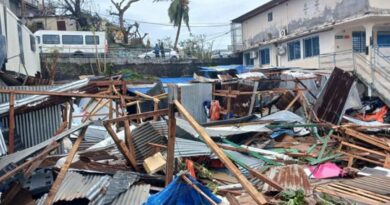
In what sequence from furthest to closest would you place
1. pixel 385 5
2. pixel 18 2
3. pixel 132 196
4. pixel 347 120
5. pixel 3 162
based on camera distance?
pixel 18 2, pixel 385 5, pixel 347 120, pixel 132 196, pixel 3 162

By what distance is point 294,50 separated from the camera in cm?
2567

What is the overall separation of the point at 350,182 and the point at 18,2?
104ft

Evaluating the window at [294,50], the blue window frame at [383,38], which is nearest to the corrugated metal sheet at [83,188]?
the blue window frame at [383,38]

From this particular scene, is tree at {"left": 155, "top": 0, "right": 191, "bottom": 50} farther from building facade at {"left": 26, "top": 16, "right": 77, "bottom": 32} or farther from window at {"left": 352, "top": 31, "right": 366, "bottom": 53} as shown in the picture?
window at {"left": 352, "top": 31, "right": 366, "bottom": 53}

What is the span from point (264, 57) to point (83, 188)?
996 inches

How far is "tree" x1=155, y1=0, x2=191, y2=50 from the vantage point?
36.2 m

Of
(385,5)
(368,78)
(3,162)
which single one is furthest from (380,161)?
(385,5)

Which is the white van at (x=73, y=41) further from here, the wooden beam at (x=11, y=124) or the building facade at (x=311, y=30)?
the wooden beam at (x=11, y=124)

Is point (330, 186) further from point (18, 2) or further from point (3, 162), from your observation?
point (18, 2)

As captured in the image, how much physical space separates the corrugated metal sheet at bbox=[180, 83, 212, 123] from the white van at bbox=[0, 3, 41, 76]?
598 centimetres

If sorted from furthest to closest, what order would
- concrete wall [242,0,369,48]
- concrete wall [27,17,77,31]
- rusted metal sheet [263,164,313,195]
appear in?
concrete wall [27,17,77,31], concrete wall [242,0,369,48], rusted metal sheet [263,164,313,195]

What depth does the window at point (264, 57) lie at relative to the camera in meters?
29.0

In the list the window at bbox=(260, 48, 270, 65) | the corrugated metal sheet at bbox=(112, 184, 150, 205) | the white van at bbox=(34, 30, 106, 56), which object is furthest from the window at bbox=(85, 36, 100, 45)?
the corrugated metal sheet at bbox=(112, 184, 150, 205)

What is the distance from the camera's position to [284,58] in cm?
2666
